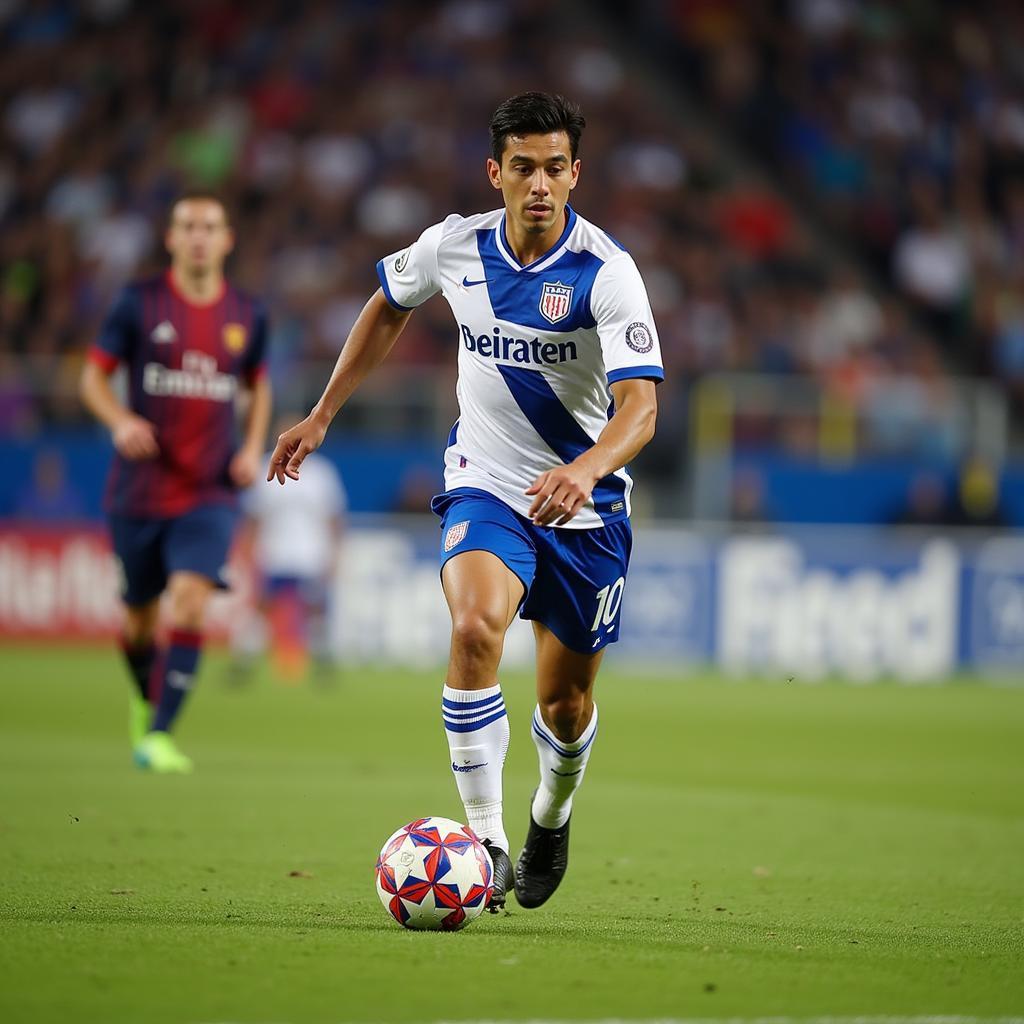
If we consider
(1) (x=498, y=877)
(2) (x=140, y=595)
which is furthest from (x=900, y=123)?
(1) (x=498, y=877)

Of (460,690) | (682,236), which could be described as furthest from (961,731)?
(682,236)

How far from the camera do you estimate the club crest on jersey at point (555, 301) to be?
6070mm

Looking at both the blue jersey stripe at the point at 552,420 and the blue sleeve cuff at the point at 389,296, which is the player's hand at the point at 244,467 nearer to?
the blue sleeve cuff at the point at 389,296

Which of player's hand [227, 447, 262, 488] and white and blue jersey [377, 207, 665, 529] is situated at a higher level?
white and blue jersey [377, 207, 665, 529]

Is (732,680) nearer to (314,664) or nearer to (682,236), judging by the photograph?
(314,664)

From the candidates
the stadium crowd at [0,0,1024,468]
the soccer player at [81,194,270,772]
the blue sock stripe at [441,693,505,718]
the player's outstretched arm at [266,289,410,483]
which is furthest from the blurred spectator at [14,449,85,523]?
the blue sock stripe at [441,693,505,718]

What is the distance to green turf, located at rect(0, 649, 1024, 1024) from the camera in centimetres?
457

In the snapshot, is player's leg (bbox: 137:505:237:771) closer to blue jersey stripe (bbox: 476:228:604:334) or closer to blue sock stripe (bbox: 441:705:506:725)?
blue jersey stripe (bbox: 476:228:604:334)

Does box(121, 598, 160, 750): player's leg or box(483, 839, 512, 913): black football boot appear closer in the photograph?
box(483, 839, 512, 913): black football boot

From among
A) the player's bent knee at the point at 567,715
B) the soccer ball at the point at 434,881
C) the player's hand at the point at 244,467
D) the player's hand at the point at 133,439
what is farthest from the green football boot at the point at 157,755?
the soccer ball at the point at 434,881

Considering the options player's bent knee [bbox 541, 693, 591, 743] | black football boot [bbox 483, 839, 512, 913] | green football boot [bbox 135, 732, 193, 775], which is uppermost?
player's bent knee [bbox 541, 693, 591, 743]

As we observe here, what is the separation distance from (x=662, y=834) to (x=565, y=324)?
307 cm

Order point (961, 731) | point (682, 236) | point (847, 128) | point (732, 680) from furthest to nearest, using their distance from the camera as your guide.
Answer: point (847, 128) → point (682, 236) → point (732, 680) → point (961, 731)

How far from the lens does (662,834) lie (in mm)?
8336
